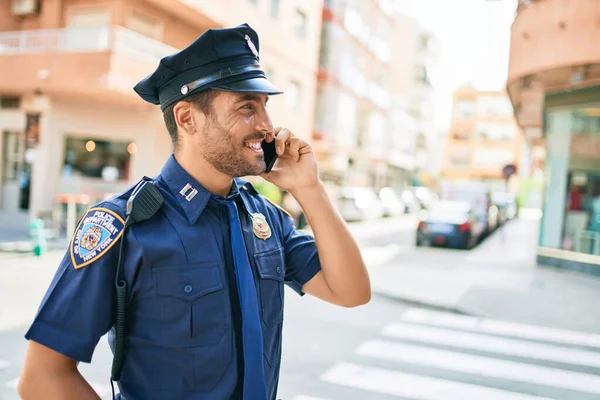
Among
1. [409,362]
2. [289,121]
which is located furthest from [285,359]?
[289,121]

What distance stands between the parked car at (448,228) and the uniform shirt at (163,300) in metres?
15.4

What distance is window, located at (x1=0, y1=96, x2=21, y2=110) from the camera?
49.7 ft

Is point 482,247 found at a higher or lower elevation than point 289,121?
lower

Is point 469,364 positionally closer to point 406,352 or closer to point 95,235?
point 406,352

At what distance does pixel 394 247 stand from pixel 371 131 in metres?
19.4

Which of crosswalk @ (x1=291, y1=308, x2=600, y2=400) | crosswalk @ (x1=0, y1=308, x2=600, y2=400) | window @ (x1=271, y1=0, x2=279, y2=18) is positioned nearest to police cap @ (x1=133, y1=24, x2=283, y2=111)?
crosswalk @ (x1=0, y1=308, x2=600, y2=400)

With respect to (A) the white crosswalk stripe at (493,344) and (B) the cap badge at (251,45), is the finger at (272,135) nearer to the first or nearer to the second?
(B) the cap badge at (251,45)

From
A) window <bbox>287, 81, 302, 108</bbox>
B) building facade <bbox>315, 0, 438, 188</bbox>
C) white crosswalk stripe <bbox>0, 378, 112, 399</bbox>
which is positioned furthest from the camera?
building facade <bbox>315, 0, 438, 188</bbox>

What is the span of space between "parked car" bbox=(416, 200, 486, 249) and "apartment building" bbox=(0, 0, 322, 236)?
8.20 m

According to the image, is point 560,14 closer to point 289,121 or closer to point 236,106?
point 236,106

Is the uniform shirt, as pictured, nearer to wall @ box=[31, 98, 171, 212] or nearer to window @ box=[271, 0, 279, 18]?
wall @ box=[31, 98, 171, 212]

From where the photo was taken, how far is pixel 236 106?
5.19 feet

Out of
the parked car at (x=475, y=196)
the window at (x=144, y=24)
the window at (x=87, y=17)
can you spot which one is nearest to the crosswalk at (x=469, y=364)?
the window at (x=144, y=24)

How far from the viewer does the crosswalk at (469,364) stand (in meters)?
4.82
